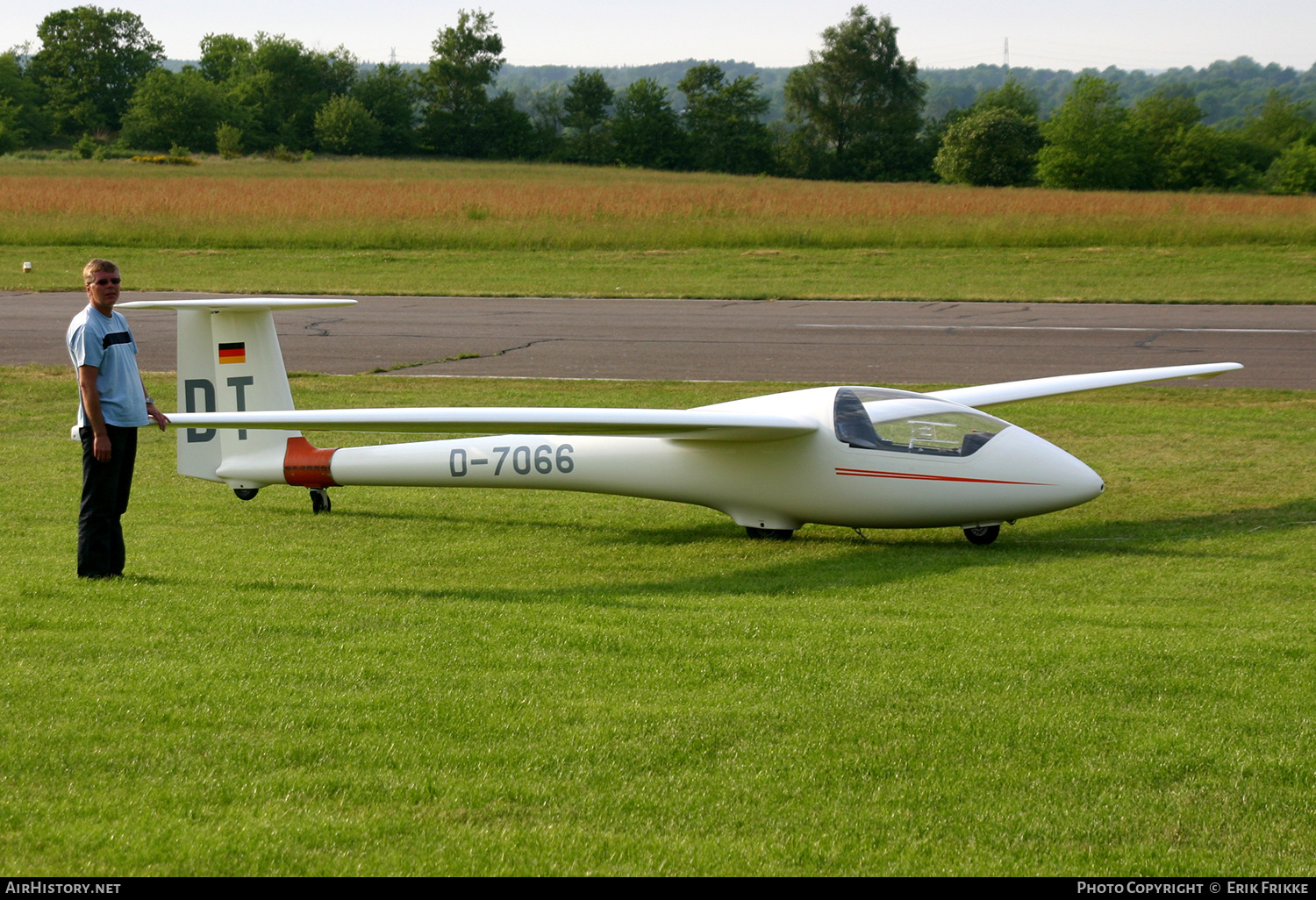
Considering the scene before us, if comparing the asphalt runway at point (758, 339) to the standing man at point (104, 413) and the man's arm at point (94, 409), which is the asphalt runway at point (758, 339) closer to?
the standing man at point (104, 413)

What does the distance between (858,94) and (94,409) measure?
128893 mm

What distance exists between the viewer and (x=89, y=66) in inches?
5600

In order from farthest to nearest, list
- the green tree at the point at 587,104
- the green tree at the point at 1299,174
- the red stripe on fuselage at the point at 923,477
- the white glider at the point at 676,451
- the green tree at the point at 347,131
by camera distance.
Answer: the green tree at the point at 587,104, the green tree at the point at 347,131, the green tree at the point at 1299,174, the red stripe on fuselage at the point at 923,477, the white glider at the point at 676,451

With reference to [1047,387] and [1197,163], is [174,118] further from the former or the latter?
[1047,387]

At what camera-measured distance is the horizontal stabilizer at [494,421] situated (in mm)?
8984

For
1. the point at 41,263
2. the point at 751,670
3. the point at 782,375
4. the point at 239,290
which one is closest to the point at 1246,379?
the point at 782,375

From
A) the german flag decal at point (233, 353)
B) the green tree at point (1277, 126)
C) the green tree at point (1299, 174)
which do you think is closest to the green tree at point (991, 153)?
the green tree at point (1299, 174)

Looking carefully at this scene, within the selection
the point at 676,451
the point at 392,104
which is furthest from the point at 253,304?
the point at 392,104

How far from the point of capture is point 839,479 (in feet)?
33.2

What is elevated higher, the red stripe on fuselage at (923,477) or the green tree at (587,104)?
the green tree at (587,104)

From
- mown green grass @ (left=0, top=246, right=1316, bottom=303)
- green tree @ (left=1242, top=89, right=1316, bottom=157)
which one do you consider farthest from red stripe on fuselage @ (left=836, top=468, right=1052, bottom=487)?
green tree @ (left=1242, top=89, right=1316, bottom=157)

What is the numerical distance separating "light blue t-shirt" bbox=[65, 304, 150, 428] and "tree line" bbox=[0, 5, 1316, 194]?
327 ft

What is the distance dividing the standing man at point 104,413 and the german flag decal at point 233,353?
2704mm

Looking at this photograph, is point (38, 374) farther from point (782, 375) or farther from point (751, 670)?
point (751, 670)
